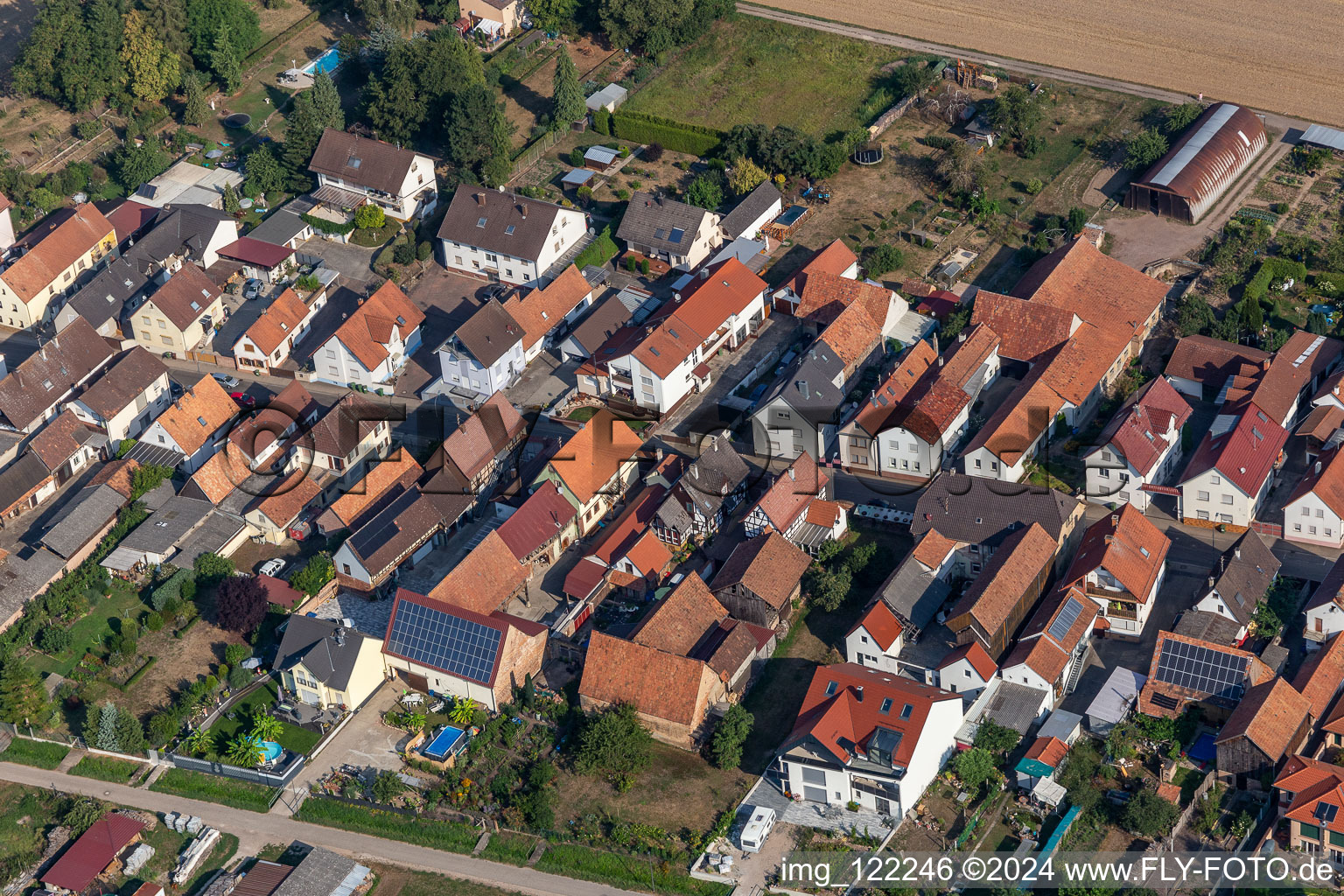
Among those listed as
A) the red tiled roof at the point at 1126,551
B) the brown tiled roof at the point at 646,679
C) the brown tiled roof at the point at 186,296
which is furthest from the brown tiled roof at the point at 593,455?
the brown tiled roof at the point at 186,296

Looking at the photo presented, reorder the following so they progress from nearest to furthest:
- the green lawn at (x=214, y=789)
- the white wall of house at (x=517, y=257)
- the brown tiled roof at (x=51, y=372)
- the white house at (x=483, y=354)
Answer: the green lawn at (x=214, y=789) → the brown tiled roof at (x=51, y=372) → the white house at (x=483, y=354) → the white wall of house at (x=517, y=257)

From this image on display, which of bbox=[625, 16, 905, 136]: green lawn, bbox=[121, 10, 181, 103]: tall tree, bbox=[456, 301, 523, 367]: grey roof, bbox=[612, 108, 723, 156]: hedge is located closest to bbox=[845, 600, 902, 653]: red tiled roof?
bbox=[456, 301, 523, 367]: grey roof

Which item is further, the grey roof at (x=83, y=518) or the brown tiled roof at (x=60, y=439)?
the brown tiled roof at (x=60, y=439)

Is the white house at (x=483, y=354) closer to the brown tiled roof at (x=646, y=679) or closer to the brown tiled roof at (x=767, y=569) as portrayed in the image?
the brown tiled roof at (x=767, y=569)

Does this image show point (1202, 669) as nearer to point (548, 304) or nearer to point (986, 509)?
point (986, 509)

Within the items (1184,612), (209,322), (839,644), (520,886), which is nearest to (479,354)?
(209,322)

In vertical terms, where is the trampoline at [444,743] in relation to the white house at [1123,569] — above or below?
below

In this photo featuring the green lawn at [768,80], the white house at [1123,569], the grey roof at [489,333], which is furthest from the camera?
the green lawn at [768,80]

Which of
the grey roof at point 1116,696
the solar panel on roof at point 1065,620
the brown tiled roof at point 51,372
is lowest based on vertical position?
the grey roof at point 1116,696

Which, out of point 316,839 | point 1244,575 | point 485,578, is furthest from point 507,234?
point 1244,575
